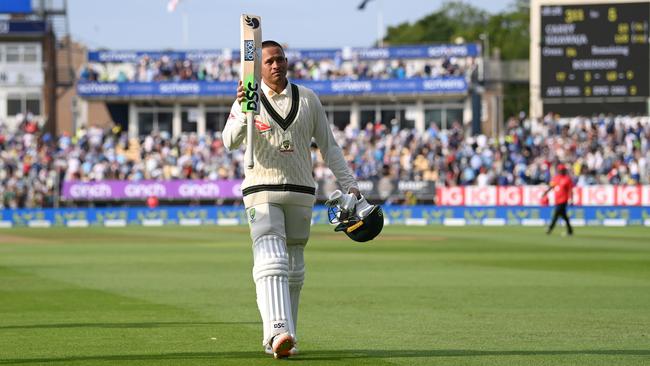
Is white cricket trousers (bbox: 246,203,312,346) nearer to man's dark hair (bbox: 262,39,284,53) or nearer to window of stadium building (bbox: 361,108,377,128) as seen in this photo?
man's dark hair (bbox: 262,39,284,53)

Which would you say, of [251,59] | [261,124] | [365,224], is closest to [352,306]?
[365,224]

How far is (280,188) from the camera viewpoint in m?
8.43

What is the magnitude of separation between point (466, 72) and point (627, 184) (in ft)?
57.7

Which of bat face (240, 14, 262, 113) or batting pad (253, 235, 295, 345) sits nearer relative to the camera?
bat face (240, 14, 262, 113)

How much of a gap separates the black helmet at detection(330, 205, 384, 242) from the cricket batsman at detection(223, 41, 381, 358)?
0.09ft

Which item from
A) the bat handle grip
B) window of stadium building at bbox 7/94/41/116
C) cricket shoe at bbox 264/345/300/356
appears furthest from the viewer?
window of stadium building at bbox 7/94/41/116

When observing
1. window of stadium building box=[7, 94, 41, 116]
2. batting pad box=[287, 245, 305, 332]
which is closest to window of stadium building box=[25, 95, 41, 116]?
window of stadium building box=[7, 94, 41, 116]

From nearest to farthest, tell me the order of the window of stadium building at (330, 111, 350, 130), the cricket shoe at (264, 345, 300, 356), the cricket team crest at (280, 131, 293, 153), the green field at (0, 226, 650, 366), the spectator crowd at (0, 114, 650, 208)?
the cricket shoe at (264, 345, 300, 356) < the cricket team crest at (280, 131, 293, 153) < the green field at (0, 226, 650, 366) < the spectator crowd at (0, 114, 650, 208) < the window of stadium building at (330, 111, 350, 130)

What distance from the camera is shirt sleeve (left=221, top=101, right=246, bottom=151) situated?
8.17 m

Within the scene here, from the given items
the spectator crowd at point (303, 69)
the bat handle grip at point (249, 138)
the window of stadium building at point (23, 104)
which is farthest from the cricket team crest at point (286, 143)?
the window of stadium building at point (23, 104)

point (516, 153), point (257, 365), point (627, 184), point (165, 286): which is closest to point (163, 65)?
point (516, 153)

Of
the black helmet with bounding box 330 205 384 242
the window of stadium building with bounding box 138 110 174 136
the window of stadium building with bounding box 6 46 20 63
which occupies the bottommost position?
the black helmet with bounding box 330 205 384 242

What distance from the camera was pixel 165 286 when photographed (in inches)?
643

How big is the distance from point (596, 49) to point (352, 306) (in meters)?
35.1
